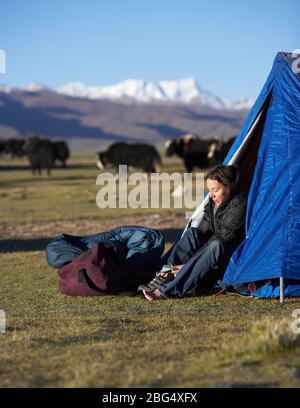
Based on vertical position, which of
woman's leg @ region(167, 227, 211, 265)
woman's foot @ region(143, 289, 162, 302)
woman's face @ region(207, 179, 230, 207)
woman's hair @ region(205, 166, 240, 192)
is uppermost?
woman's hair @ region(205, 166, 240, 192)

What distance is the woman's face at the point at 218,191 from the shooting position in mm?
8078

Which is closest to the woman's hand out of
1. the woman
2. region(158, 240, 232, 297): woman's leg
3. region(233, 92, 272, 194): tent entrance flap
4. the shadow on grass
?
the woman

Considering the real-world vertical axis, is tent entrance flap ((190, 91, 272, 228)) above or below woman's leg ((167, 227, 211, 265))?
above

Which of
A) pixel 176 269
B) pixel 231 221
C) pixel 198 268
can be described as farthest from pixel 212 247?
pixel 176 269

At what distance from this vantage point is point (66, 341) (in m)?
6.12

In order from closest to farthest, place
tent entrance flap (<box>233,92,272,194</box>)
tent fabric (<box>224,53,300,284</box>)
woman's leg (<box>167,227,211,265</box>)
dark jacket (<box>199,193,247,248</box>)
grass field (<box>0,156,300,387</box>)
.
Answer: grass field (<box>0,156,300,387</box>) < tent fabric (<box>224,53,300,284</box>) < dark jacket (<box>199,193,247,248</box>) < woman's leg (<box>167,227,211,265</box>) < tent entrance flap (<box>233,92,272,194</box>)

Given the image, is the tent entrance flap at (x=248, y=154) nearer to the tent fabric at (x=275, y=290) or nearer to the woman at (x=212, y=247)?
the woman at (x=212, y=247)

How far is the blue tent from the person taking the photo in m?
7.66

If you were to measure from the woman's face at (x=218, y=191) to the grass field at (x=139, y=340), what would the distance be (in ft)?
3.35

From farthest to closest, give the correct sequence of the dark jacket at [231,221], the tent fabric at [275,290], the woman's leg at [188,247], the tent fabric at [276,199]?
the woman's leg at [188,247] → the dark jacket at [231,221] → the tent fabric at [275,290] → the tent fabric at [276,199]

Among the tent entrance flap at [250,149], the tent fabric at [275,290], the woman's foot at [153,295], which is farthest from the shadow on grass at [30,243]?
the tent fabric at [275,290]

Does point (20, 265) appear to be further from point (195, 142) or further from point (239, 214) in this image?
point (195, 142)

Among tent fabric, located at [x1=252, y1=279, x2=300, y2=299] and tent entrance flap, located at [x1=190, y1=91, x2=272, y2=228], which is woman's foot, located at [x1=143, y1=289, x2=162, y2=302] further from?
tent entrance flap, located at [x1=190, y1=91, x2=272, y2=228]

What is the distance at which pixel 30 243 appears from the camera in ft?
48.3
